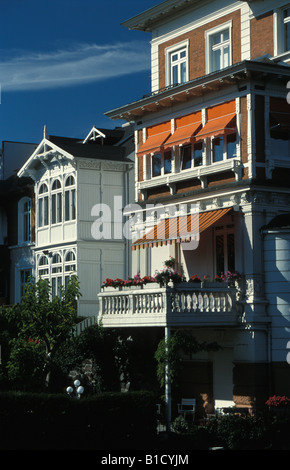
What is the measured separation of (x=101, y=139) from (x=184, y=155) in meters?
13.4

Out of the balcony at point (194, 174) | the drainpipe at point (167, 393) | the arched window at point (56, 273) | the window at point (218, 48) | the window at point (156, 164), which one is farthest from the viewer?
the arched window at point (56, 273)

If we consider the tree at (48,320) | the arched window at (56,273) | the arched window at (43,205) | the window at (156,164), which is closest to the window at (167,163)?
the window at (156,164)

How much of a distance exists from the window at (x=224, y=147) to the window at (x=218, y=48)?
374cm

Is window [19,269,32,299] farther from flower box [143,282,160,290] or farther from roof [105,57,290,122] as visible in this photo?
flower box [143,282,160,290]

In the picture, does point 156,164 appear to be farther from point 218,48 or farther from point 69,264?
point 69,264

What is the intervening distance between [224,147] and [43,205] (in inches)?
616

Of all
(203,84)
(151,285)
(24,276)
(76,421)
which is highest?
(203,84)

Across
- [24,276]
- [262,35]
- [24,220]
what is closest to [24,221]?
[24,220]

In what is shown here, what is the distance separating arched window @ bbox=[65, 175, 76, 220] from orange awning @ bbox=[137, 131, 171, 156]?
322 inches

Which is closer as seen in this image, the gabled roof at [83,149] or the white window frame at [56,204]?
the gabled roof at [83,149]

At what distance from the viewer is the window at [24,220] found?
4866cm

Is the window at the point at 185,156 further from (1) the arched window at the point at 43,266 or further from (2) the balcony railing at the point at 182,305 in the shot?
(1) the arched window at the point at 43,266

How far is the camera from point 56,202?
44.0m

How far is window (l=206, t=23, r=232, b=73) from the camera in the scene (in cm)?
3456
